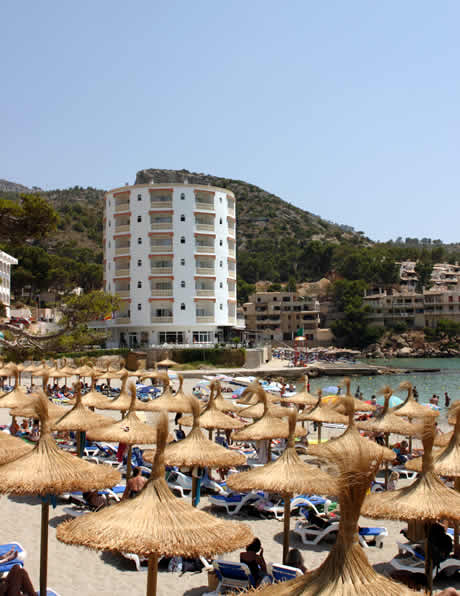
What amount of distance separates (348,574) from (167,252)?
59.5m

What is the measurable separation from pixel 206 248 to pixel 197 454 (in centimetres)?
5279

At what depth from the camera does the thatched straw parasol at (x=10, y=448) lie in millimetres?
10094

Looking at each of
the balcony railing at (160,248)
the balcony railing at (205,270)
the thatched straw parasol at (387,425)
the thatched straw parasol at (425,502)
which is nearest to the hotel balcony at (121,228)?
the balcony railing at (160,248)

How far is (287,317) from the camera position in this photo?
106562mm

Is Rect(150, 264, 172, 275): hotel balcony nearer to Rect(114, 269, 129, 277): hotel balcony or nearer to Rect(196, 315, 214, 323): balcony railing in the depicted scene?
Rect(114, 269, 129, 277): hotel balcony

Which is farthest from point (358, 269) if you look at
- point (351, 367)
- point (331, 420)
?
point (331, 420)

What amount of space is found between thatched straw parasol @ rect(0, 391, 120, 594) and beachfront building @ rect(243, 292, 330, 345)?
320 ft

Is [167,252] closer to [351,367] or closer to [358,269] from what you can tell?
[351,367]

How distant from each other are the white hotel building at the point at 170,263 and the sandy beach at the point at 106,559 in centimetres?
4979

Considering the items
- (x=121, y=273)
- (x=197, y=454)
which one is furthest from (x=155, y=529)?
(x=121, y=273)

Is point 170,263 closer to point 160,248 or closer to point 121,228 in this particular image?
point 160,248

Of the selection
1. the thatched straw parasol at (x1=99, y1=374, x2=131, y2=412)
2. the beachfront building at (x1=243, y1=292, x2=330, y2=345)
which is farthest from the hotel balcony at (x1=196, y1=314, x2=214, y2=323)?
the beachfront building at (x1=243, y1=292, x2=330, y2=345)

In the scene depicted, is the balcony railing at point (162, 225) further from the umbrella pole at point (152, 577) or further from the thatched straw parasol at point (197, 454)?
the umbrella pole at point (152, 577)

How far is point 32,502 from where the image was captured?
1324 cm
